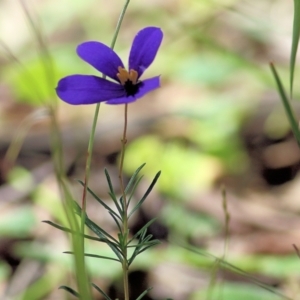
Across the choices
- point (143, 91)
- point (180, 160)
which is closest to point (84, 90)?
point (143, 91)

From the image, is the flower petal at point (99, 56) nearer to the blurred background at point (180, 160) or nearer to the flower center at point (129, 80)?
the flower center at point (129, 80)

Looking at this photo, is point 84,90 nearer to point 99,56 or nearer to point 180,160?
point 99,56

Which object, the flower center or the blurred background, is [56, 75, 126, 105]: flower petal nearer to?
the flower center

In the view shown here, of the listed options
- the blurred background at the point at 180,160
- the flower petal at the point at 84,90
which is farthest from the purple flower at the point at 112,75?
the blurred background at the point at 180,160

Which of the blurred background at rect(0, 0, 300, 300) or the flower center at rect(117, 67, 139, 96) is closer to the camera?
the flower center at rect(117, 67, 139, 96)

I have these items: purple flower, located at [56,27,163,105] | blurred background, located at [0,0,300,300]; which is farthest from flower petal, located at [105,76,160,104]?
blurred background, located at [0,0,300,300]

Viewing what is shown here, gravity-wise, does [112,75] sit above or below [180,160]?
above
